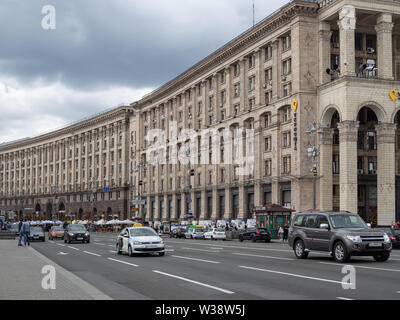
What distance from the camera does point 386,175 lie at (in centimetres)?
5525

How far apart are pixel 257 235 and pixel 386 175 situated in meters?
15.8

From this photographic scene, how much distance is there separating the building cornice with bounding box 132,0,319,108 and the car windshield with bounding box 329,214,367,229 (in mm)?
40953

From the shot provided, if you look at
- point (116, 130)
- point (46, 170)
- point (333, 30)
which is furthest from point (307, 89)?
point (46, 170)

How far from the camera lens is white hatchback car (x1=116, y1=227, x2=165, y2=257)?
2464 centimetres

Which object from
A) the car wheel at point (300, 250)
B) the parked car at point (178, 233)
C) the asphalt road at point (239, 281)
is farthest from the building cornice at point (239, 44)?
the asphalt road at point (239, 281)

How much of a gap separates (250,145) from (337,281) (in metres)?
54.0

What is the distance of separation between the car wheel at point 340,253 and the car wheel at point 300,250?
2141 millimetres

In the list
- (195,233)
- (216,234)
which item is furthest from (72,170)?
(216,234)

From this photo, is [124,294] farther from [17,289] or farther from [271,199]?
[271,199]

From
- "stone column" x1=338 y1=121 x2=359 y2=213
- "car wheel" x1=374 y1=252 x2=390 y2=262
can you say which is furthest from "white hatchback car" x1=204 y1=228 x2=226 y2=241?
"car wheel" x1=374 y1=252 x2=390 y2=262

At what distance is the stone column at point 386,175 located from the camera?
54.5m

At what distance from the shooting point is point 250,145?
6750 cm

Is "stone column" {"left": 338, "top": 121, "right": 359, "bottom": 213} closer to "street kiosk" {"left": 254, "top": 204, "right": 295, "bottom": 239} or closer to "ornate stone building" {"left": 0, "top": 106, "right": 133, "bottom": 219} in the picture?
"street kiosk" {"left": 254, "top": 204, "right": 295, "bottom": 239}

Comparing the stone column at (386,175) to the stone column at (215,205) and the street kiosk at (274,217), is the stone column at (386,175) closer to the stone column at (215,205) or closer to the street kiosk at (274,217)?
the street kiosk at (274,217)
